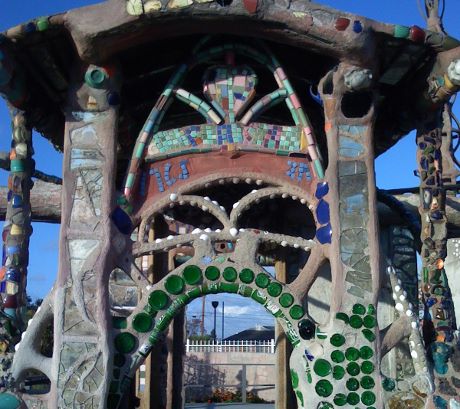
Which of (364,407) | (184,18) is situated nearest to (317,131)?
(184,18)

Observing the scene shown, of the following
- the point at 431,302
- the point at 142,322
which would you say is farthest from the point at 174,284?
the point at 431,302

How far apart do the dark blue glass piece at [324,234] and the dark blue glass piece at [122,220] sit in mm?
1950

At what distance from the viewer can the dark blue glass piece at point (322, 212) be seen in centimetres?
697

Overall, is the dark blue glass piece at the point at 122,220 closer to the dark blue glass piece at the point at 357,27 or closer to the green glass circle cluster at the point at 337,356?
the green glass circle cluster at the point at 337,356

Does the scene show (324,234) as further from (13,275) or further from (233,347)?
(233,347)

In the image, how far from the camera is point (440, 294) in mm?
7266

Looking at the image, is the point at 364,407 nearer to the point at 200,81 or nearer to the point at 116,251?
the point at 116,251

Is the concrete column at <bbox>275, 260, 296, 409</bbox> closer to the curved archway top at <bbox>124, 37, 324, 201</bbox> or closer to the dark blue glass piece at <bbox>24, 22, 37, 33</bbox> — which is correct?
the curved archway top at <bbox>124, 37, 324, 201</bbox>

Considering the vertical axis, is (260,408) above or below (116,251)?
below

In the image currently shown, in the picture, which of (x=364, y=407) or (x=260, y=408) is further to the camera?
(x=260, y=408)

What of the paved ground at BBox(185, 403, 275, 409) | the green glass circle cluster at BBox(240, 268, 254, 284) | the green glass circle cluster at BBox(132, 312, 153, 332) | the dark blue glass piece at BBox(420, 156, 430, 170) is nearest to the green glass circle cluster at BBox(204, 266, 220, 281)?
the green glass circle cluster at BBox(240, 268, 254, 284)

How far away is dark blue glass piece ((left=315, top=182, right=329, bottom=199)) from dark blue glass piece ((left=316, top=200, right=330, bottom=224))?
0.22 feet

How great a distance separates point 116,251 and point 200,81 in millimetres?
2634

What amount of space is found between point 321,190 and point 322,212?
0.78 feet
